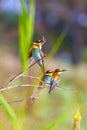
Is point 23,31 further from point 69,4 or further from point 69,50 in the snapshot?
point 69,50

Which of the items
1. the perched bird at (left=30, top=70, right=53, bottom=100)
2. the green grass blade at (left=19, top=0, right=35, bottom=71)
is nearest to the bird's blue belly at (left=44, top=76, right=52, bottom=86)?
the perched bird at (left=30, top=70, right=53, bottom=100)

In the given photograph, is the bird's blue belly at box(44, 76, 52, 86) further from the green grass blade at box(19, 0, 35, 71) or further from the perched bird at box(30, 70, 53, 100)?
the green grass blade at box(19, 0, 35, 71)

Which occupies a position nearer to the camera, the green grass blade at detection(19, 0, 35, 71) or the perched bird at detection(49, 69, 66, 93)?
the perched bird at detection(49, 69, 66, 93)

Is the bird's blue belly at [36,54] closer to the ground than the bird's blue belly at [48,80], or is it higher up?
higher up

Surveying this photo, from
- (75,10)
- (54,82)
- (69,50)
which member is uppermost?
(54,82)

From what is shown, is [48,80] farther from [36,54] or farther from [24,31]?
[24,31]

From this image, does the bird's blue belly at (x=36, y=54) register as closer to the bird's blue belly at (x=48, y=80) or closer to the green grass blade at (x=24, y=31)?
the bird's blue belly at (x=48, y=80)

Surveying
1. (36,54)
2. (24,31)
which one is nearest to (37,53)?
(36,54)

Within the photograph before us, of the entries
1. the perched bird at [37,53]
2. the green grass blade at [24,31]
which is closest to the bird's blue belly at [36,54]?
the perched bird at [37,53]

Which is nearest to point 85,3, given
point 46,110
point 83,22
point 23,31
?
point 83,22

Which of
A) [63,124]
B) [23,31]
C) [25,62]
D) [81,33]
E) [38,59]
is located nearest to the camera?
[38,59]

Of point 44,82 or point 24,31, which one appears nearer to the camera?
point 44,82
